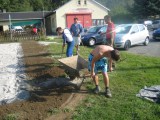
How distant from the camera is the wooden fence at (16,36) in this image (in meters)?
28.0

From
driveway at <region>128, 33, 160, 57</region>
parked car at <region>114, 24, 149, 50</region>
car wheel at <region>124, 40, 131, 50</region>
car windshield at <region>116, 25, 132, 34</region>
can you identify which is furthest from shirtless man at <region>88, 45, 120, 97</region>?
car windshield at <region>116, 25, 132, 34</region>

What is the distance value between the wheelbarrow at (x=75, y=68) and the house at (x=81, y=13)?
3643 centimetres

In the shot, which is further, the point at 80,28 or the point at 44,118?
the point at 80,28

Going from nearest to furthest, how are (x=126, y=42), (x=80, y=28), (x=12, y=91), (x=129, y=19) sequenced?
(x=12, y=91) < (x=80, y=28) < (x=126, y=42) < (x=129, y=19)

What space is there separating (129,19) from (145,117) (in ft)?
184

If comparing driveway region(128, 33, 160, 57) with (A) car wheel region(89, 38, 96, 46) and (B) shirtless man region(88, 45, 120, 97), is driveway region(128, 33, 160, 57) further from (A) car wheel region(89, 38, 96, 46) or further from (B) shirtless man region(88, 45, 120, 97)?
(B) shirtless man region(88, 45, 120, 97)

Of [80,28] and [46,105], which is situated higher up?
[80,28]

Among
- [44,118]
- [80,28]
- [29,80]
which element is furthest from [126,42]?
[44,118]

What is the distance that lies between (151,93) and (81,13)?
1566 inches

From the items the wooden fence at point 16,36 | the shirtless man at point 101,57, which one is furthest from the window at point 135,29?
the wooden fence at point 16,36

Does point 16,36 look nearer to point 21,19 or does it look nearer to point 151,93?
point 21,19

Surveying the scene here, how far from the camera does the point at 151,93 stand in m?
7.12

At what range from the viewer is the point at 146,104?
659 centimetres

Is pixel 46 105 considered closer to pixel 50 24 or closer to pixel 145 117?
pixel 145 117
